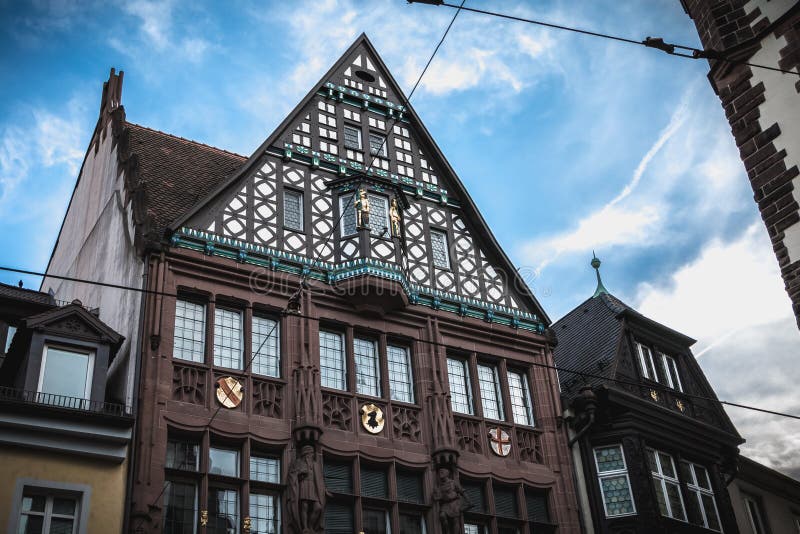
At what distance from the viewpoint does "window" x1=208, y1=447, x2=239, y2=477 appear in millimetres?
21109

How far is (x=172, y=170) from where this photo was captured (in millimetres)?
27406

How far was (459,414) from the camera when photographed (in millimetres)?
24828

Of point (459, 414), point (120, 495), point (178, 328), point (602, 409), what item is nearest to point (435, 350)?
point (459, 414)

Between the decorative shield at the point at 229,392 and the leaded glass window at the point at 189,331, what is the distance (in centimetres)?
73

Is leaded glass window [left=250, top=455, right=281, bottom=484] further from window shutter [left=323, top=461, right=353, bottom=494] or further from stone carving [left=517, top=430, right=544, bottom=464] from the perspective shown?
stone carving [left=517, top=430, right=544, bottom=464]

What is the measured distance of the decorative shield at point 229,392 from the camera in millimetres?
21859

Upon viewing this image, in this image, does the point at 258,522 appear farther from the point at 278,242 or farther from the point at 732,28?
the point at 732,28

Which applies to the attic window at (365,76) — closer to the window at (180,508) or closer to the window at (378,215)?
the window at (378,215)

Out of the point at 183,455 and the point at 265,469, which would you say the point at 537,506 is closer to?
the point at 265,469

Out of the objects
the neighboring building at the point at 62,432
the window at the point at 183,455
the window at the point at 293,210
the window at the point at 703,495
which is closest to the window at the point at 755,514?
the window at the point at 703,495

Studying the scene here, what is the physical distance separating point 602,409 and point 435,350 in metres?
4.33

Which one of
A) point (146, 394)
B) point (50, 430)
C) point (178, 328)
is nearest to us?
point (50, 430)

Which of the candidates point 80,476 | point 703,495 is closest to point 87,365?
point 80,476

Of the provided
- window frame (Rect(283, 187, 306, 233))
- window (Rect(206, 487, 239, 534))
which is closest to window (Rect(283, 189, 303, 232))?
window frame (Rect(283, 187, 306, 233))
